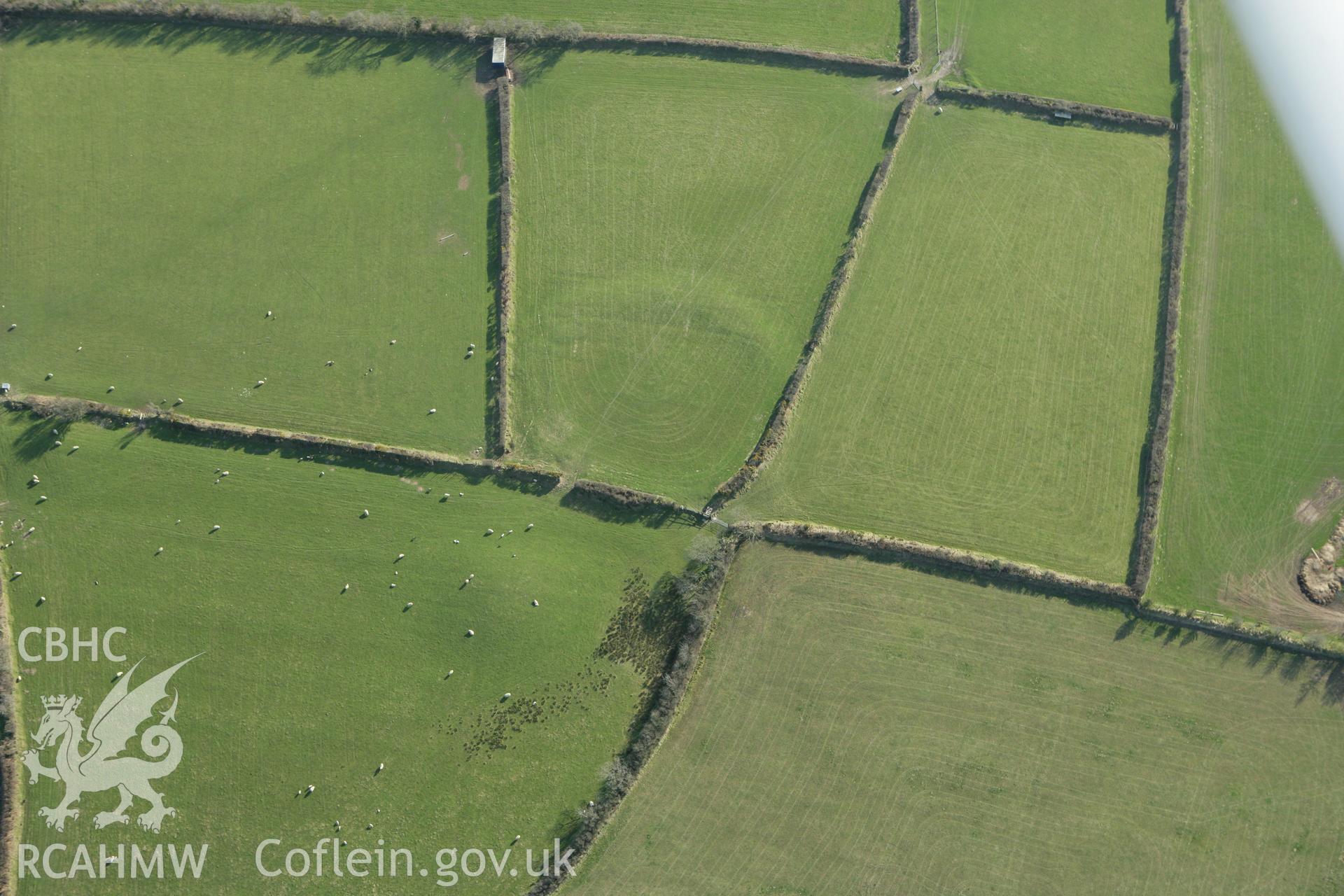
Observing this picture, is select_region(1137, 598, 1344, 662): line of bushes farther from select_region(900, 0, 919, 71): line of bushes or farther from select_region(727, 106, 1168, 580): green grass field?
select_region(900, 0, 919, 71): line of bushes

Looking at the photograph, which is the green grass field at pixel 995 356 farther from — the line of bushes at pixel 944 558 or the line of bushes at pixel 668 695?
the line of bushes at pixel 668 695

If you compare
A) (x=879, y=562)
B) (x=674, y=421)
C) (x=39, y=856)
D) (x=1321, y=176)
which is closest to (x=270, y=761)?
(x=39, y=856)

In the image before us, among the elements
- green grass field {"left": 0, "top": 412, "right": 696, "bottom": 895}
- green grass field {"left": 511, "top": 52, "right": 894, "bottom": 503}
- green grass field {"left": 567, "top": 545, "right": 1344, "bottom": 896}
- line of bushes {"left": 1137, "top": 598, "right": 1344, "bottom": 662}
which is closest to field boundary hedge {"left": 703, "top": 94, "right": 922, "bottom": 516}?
green grass field {"left": 511, "top": 52, "right": 894, "bottom": 503}

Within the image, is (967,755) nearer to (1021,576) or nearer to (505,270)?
(1021,576)

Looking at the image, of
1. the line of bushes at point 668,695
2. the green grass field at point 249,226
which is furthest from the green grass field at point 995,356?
the green grass field at point 249,226

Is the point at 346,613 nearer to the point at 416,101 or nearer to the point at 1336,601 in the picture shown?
the point at 416,101

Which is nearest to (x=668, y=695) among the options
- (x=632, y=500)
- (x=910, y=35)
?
(x=632, y=500)
